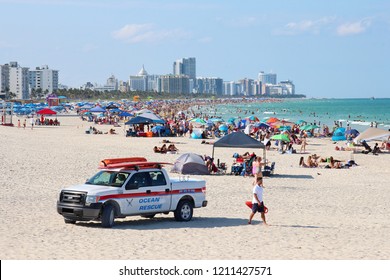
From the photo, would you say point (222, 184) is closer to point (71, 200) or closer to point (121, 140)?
point (71, 200)

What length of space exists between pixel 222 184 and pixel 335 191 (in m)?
3.58

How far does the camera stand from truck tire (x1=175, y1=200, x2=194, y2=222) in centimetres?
1467

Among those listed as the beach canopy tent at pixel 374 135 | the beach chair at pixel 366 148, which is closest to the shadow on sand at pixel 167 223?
the beach canopy tent at pixel 374 135

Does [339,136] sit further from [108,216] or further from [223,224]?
[108,216]

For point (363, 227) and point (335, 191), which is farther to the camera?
point (335, 191)

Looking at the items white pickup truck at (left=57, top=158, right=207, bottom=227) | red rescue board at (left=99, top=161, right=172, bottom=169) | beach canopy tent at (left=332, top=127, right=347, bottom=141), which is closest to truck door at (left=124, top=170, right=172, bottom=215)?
white pickup truck at (left=57, top=158, right=207, bottom=227)

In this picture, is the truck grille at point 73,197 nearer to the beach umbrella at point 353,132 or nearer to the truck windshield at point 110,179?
the truck windshield at point 110,179

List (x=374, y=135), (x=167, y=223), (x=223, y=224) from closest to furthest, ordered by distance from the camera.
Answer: (x=167, y=223), (x=223, y=224), (x=374, y=135)

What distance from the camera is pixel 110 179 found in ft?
45.9

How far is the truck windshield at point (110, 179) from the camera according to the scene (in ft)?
45.7

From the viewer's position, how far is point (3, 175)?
22766mm

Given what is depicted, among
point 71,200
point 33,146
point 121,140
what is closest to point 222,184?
point 71,200

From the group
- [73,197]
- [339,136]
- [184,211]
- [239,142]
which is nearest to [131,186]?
[73,197]

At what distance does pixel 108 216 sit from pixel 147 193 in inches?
39.0
